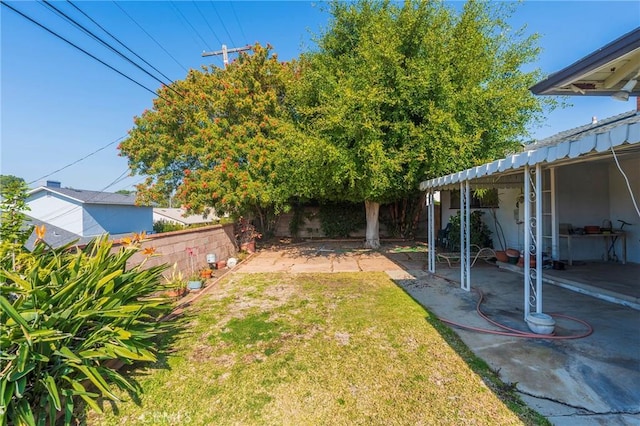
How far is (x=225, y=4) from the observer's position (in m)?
9.76

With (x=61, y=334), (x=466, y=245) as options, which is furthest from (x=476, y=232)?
(x=61, y=334)

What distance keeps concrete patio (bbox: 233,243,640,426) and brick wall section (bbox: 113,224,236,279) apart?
5.31 metres

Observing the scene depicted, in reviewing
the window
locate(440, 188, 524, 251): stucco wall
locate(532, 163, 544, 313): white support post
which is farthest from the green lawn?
the window

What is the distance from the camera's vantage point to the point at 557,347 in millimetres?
3783

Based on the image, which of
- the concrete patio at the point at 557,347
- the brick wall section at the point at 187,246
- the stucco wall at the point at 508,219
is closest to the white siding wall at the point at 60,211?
the brick wall section at the point at 187,246

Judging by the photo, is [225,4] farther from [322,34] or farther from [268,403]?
[268,403]

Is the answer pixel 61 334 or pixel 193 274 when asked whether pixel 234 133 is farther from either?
pixel 61 334

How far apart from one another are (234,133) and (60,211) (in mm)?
16051

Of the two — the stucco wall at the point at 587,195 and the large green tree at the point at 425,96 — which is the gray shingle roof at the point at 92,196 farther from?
the stucco wall at the point at 587,195

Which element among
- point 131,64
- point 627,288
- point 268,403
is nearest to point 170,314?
point 268,403

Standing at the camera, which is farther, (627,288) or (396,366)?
(627,288)

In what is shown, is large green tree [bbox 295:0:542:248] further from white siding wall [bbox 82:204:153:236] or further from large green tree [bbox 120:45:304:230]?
white siding wall [bbox 82:204:153:236]

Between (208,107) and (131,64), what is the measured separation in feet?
16.4

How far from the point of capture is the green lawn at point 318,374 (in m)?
2.74
